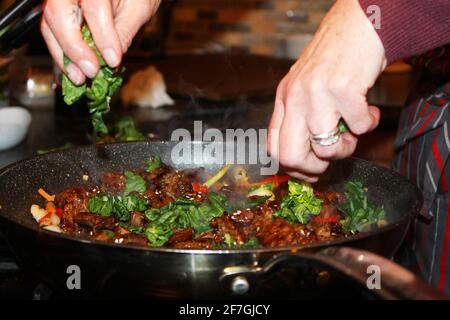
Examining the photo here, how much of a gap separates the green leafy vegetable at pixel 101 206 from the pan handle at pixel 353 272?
546 mm

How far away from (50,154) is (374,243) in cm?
84

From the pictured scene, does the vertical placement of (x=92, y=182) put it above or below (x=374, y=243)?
below

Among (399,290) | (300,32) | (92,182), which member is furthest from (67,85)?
Answer: (300,32)

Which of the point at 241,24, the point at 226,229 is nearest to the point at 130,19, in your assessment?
the point at 226,229

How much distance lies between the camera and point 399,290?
828mm

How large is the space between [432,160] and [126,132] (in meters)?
0.99

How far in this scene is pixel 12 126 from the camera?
222 cm

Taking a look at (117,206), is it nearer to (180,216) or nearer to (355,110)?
(180,216)

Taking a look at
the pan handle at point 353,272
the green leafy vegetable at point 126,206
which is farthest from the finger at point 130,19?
the pan handle at point 353,272

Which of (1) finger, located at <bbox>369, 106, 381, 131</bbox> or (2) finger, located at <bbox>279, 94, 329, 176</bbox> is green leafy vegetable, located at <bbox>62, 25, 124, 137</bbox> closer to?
(2) finger, located at <bbox>279, 94, 329, 176</bbox>

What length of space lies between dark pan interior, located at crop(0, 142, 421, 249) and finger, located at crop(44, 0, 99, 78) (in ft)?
1.05

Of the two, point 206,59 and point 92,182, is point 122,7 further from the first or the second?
point 206,59

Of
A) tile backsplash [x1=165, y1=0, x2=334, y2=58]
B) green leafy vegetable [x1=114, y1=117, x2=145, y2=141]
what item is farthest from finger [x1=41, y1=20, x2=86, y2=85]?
tile backsplash [x1=165, y1=0, x2=334, y2=58]
